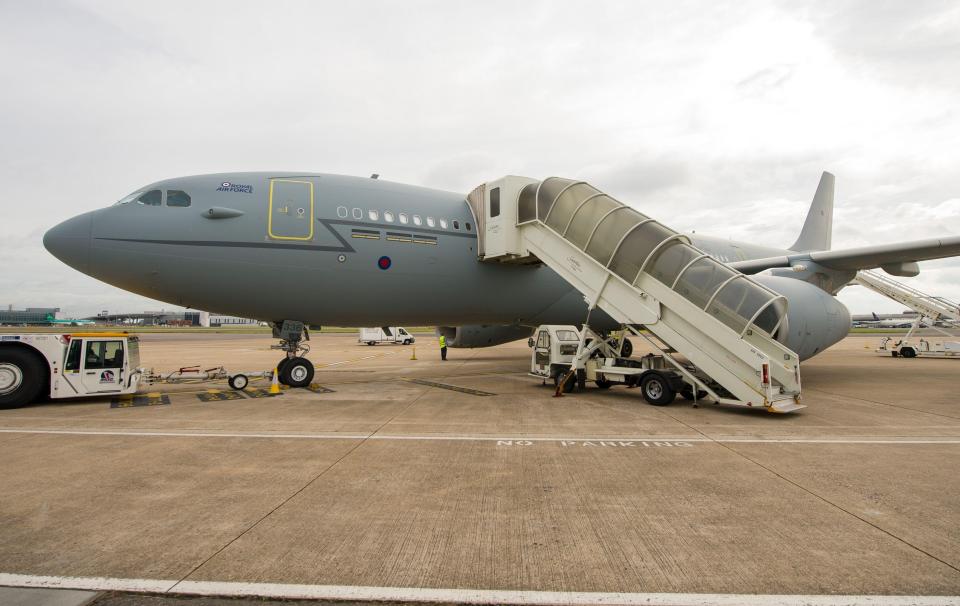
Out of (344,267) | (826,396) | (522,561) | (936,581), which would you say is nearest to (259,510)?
(522,561)

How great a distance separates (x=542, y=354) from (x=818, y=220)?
18.3 m

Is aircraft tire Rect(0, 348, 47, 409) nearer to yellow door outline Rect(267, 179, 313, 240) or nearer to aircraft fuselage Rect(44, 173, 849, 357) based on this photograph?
aircraft fuselage Rect(44, 173, 849, 357)

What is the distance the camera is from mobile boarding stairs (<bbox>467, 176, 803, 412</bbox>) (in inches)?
372

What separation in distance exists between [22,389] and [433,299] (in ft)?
27.8

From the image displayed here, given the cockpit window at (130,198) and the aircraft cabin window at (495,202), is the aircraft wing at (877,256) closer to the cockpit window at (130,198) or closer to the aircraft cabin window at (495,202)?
the aircraft cabin window at (495,202)

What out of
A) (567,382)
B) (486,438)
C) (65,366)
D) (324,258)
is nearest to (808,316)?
(567,382)

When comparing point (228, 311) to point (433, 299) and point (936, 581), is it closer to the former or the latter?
point (433, 299)

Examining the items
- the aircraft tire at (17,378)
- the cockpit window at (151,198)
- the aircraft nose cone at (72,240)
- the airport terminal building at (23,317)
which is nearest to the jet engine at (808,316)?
the cockpit window at (151,198)

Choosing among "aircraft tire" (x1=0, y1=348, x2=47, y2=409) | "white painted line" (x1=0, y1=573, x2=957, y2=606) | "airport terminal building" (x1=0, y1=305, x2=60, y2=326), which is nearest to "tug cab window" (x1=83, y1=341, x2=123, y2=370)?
"aircraft tire" (x1=0, y1=348, x2=47, y2=409)

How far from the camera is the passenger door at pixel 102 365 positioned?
33.6ft

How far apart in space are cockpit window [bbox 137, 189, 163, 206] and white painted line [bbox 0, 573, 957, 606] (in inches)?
358

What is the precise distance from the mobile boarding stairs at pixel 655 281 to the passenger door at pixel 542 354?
206cm

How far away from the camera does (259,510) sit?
437 cm

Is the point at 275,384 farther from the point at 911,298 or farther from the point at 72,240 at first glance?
the point at 911,298
